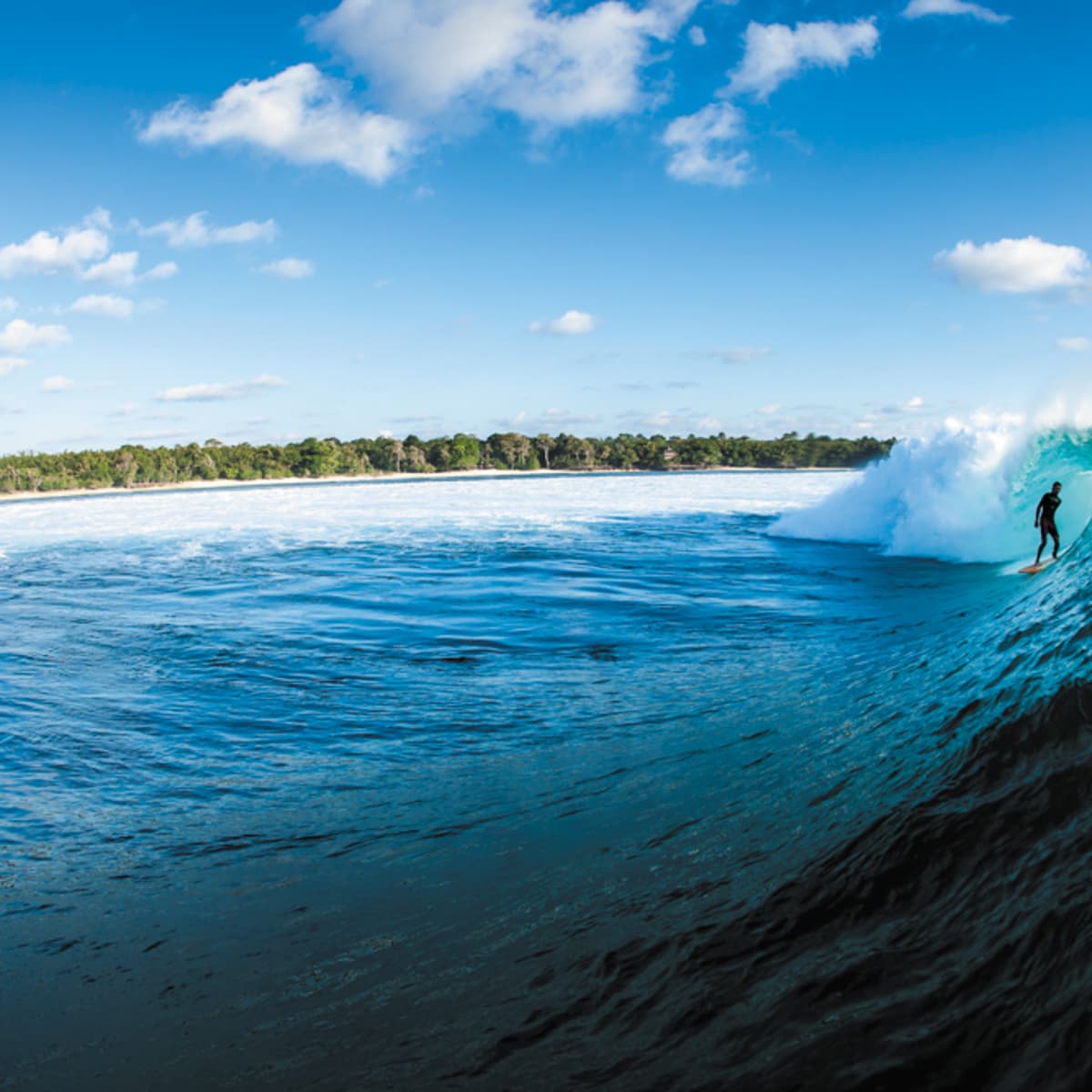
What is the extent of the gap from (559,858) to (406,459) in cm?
16647

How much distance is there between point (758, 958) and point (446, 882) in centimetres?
196

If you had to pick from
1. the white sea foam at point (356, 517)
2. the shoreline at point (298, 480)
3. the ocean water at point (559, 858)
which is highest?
the shoreline at point (298, 480)

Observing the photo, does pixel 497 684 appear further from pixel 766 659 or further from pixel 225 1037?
pixel 225 1037

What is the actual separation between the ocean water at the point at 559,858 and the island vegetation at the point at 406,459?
131456mm

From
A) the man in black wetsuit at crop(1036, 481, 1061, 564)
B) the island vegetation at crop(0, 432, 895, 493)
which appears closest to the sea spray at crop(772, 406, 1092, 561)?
the man in black wetsuit at crop(1036, 481, 1061, 564)

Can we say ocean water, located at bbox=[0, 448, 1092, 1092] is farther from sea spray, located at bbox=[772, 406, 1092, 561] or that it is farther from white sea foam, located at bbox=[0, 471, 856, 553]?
white sea foam, located at bbox=[0, 471, 856, 553]

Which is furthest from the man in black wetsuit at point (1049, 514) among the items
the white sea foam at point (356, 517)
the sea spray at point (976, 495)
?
the white sea foam at point (356, 517)

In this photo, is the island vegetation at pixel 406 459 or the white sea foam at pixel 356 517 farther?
the island vegetation at pixel 406 459

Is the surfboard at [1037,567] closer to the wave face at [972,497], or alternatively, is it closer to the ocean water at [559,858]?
the wave face at [972,497]

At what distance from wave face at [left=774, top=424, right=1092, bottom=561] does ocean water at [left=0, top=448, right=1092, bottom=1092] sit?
34.7 ft

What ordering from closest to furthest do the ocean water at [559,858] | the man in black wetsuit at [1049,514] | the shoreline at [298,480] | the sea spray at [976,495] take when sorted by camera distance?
the ocean water at [559,858], the man in black wetsuit at [1049,514], the sea spray at [976,495], the shoreline at [298,480]

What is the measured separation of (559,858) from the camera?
196 inches

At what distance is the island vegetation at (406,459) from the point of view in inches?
5030

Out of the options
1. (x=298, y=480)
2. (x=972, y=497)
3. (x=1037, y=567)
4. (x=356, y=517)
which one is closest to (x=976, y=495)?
(x=972, y=497)
